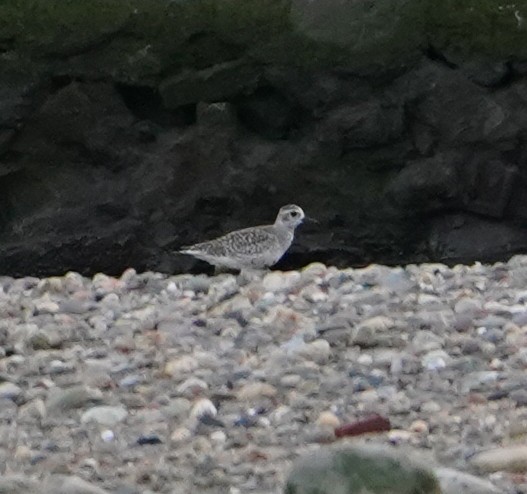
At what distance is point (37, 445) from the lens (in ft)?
15.3

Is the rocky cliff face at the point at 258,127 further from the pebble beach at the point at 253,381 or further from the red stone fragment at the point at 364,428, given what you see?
the red stone fragment at the point at 364,428

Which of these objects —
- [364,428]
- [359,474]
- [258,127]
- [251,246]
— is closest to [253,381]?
[364,428]

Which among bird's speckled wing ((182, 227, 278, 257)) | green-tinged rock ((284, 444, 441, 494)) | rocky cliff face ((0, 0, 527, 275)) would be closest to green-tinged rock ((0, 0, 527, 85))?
rocky cliff face ((0, 0, 527, 275))

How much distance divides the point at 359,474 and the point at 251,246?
6041mm

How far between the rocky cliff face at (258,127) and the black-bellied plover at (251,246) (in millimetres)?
672

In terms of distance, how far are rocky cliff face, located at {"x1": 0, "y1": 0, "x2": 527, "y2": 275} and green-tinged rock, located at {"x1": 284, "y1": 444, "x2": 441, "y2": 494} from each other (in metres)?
6.73

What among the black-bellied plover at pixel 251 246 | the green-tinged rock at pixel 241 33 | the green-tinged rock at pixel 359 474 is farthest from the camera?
the green-tinged rock at pixel 241 33

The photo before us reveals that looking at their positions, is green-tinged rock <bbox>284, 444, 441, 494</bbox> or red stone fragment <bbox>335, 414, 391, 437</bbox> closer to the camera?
green-tinged rock <bbox>284, 444, 441, 494</bbox>

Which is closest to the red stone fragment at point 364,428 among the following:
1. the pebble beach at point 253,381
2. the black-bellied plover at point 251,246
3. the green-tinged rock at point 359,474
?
the pebble beach at point 253,381

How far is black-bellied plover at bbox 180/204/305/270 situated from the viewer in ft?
31.0

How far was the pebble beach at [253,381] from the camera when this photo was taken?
14.2ft

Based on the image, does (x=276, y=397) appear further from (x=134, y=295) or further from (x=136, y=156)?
(x=136, y=156)

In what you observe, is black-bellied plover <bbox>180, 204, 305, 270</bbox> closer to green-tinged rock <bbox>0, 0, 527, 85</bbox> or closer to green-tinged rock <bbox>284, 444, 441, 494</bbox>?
green-tinged rock <bbox>0, 0, 527, 85</bbox>

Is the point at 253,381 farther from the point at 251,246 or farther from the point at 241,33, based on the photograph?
the point at 241,33
